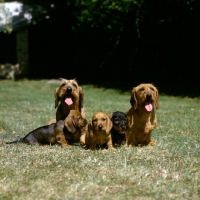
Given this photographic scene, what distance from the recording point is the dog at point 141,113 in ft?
24.6

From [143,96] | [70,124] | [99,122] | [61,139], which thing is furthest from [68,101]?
[143,96]

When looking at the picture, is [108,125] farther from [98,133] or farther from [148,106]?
[148,106]

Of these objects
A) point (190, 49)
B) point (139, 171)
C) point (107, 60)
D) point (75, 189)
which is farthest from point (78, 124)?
point (107, 60)

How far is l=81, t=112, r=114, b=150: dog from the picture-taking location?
721 cm

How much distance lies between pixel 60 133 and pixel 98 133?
0.89 metres

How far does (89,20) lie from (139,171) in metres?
16.0

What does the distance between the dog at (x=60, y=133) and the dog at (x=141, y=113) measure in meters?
0.85

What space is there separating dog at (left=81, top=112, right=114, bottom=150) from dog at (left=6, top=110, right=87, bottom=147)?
0.28 meters

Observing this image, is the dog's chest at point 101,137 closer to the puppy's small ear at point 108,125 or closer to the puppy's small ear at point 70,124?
the puppy's small ear at point 108,125

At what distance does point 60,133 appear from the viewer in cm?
793

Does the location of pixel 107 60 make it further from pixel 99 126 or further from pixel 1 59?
pixel 99 126

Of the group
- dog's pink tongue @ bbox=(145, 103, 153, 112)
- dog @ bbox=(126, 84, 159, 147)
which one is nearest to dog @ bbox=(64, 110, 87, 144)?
dog @ bbox=(126, 84, 159, 147)

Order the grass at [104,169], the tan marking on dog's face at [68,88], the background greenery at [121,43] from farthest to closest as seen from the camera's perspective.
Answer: the background greenery at [121,43], the tan marking on dog's face at [68,88], the grass at [104,169]

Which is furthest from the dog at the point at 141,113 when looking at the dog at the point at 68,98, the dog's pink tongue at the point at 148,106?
the dog at the point at 68,98
